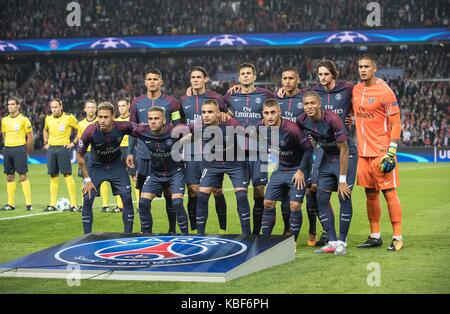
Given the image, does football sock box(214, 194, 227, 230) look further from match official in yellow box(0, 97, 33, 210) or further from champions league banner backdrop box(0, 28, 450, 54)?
champions league banner backdrop box(0, 28, 450, 54)

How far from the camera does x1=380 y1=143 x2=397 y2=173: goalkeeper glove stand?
9.38m

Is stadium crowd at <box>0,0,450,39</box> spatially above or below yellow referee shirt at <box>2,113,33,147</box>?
above

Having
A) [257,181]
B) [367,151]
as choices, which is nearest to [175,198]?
[257,181]

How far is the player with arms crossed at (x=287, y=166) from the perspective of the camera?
9.52 meters

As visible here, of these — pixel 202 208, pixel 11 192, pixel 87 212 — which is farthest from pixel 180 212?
pixel 11 192

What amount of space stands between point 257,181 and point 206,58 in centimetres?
3107

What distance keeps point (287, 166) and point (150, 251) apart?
233 cm

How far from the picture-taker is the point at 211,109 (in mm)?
9766

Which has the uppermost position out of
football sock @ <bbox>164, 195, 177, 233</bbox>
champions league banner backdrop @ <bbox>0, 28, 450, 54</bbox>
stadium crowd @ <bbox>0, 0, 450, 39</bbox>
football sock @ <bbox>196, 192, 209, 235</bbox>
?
stadium crowd @ <bbox>0, 0, 450, 39</bbox>

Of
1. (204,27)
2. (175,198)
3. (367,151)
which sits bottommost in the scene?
(175,198)

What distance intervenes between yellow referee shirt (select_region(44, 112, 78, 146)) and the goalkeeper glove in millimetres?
7947

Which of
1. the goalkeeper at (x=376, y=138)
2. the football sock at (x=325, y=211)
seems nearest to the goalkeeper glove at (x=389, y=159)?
the goalkeeper at (x=376, y=138)

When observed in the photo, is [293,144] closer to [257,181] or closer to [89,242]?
[257,181]

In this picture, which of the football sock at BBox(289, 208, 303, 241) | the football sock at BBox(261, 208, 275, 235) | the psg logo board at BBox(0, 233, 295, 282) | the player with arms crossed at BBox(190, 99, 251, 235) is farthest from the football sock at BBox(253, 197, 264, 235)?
the psg logo board at BBox(0, 233, 295, 282)
